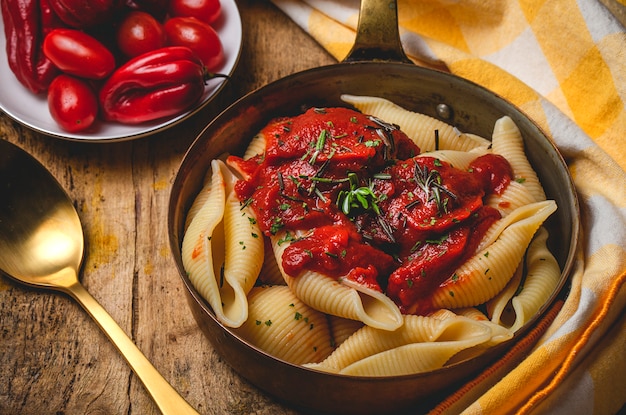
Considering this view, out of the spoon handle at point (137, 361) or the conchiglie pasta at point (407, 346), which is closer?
the conchiglie pasta at point (407, 346)

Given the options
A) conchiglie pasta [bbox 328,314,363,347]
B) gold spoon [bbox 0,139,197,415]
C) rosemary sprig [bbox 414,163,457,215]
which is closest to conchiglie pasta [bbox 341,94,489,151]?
rosemary sprig [bbox 414,163,457,215]

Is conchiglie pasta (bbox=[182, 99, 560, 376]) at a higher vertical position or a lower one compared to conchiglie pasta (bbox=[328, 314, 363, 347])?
higher

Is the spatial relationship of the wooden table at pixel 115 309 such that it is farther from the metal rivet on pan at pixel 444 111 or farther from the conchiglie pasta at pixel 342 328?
the metal rivet on pan at pixel 444 111

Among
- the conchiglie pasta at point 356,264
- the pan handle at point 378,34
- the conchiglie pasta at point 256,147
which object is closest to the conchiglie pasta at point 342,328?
the conchiglie pasta at point 356,264

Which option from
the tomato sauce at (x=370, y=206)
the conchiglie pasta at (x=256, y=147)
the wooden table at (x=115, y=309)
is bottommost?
the wooden table at (x=115, y=309)

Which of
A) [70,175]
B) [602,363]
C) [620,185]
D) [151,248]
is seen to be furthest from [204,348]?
[620,185]

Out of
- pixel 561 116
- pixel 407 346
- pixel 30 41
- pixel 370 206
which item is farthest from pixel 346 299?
pixel 30 41

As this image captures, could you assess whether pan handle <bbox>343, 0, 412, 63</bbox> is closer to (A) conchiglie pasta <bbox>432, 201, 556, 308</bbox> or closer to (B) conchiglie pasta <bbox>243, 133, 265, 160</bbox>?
(B) conchiglie pasta <bbox>243, 133, 265, 160</bbox>

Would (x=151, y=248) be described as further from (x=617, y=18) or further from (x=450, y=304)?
(x=617, y=18)
